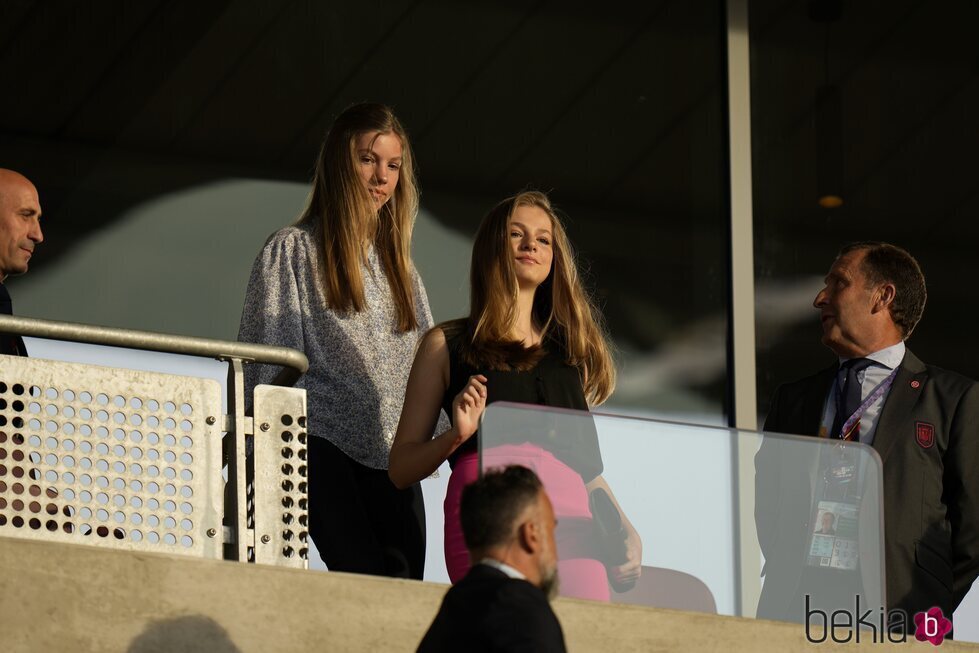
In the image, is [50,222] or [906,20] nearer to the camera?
[50,222]

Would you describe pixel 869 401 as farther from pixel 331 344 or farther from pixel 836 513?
pixel 331 344

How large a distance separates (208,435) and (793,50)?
6475 mm

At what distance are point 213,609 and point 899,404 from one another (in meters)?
2.59

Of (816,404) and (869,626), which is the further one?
(816,404)

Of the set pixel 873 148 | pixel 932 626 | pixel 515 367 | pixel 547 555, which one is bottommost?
pixel 932 626

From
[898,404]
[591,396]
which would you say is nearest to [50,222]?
[591,396]

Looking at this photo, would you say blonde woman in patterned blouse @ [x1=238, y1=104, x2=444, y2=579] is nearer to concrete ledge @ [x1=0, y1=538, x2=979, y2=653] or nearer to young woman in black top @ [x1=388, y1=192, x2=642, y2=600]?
young woman in black top @ [x1=388, y1=192, x2=642, y2=600]

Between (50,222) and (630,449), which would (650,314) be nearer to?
(50,222)

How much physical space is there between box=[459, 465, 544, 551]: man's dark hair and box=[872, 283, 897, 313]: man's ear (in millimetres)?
2887

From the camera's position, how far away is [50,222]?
1065cm

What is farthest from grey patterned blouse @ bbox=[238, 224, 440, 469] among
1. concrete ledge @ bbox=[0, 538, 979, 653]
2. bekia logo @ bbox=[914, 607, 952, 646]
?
bekia logo @ bbox=[914, 607, 952, 646]

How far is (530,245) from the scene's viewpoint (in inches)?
271

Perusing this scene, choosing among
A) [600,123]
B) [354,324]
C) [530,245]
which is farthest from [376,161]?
[600,123]

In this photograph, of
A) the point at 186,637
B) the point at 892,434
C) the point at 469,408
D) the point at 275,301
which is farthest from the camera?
the point at 275,301
